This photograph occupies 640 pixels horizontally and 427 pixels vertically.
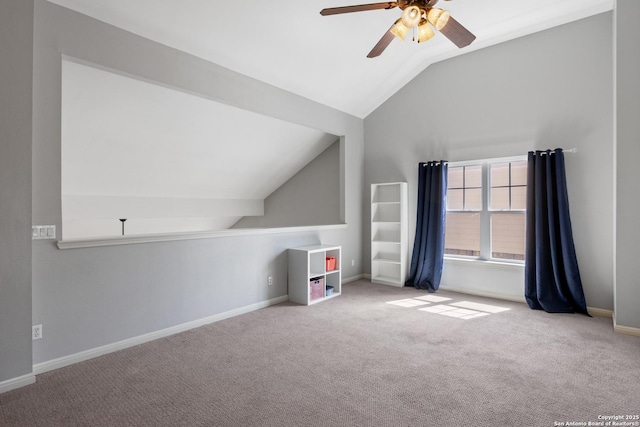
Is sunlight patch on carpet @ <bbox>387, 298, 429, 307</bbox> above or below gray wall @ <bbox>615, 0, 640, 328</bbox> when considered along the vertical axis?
below

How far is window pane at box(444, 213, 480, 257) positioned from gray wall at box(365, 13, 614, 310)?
25cm

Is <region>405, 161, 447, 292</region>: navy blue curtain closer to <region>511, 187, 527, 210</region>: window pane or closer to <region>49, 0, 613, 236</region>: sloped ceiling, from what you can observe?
<region>511, 187, 527, 210</region>: window pane

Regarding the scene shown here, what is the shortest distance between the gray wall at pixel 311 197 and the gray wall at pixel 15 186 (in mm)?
4046

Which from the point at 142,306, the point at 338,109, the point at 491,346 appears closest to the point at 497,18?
the point at 338,109

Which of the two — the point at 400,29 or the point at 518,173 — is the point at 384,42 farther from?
the point at 518,173

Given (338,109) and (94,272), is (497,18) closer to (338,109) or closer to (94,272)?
(338,109)

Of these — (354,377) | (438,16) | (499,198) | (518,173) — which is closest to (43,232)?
(354,377)

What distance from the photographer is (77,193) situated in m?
4.31

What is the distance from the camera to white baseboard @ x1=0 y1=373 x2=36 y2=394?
2307 millimetres

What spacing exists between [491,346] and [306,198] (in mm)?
4047

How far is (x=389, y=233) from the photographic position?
18.6ft

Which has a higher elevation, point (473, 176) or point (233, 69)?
point (233, 69)

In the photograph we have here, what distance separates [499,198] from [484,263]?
3.04 feet

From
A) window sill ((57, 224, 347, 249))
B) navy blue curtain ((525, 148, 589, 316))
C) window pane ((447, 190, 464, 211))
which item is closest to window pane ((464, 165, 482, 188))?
window pane ((447, 190, 464, 211))
